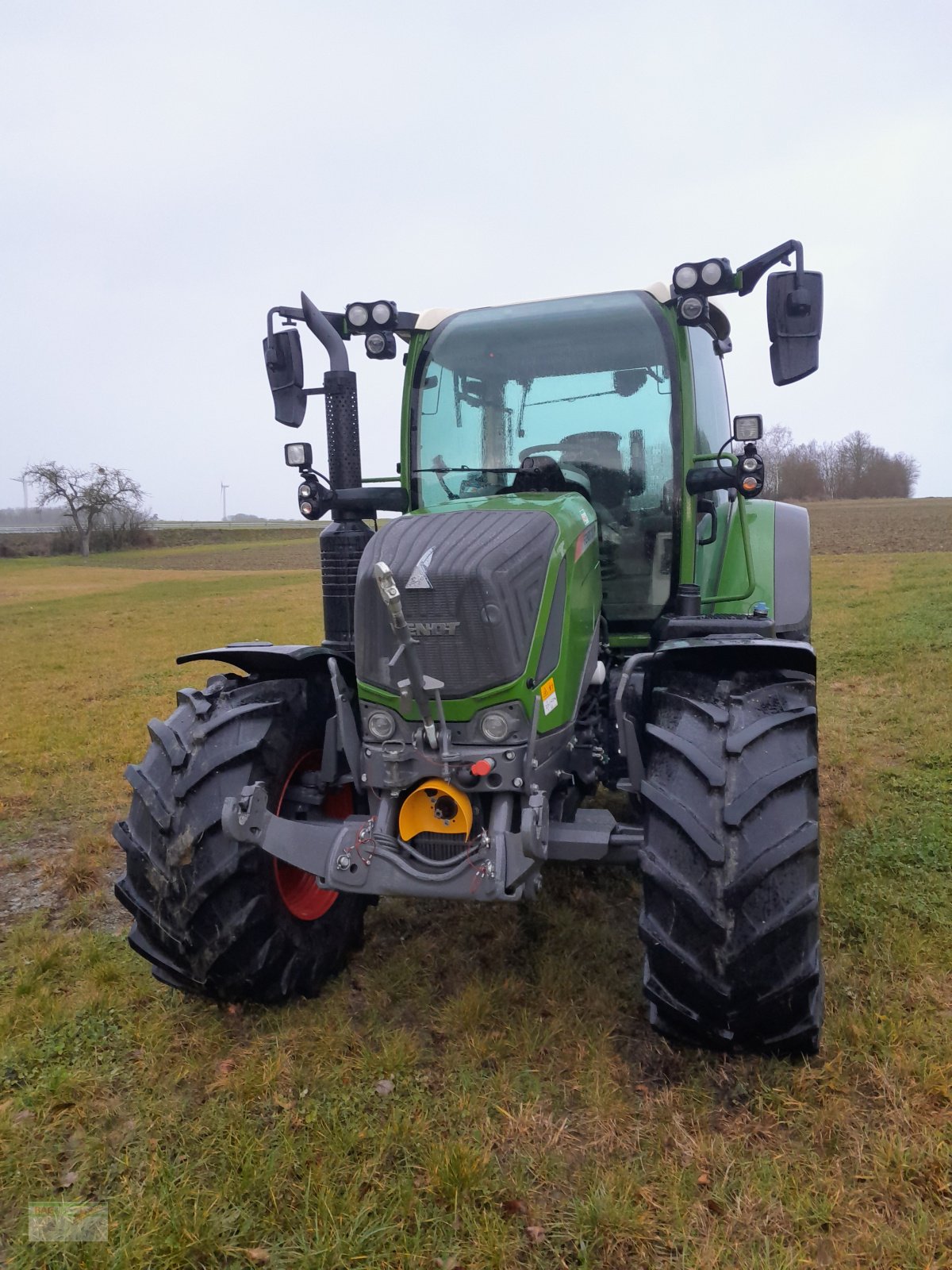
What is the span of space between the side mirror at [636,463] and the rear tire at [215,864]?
5.42ft

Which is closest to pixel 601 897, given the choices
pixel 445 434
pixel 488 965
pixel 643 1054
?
pixel 488 965

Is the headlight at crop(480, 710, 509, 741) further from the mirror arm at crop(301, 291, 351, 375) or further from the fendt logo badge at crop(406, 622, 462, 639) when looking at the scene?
the mirror arm at crop(301, 291, 351, 375)

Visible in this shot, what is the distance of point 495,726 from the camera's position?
2.71 m

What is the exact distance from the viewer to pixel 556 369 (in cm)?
377

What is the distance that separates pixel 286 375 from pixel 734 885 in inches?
110

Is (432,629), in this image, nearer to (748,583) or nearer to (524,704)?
(524,704)

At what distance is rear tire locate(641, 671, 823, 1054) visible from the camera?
2.41m

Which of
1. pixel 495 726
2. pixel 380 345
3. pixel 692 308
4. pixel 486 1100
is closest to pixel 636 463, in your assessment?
pixel 692 308

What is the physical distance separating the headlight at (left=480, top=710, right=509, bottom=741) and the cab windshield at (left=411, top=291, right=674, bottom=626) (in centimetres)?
122

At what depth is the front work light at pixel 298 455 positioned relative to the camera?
163 inches

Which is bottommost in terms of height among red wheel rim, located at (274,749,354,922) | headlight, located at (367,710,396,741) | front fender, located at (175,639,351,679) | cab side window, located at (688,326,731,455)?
red wheel rim, located at (274,749,354,922)

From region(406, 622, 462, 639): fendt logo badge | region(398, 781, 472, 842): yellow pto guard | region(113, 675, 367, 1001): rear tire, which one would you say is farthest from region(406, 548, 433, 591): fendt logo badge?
region(113, 675, 367, 1001): rear tire

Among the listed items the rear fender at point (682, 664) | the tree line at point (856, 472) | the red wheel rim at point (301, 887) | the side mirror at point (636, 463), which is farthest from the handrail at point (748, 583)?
the tree line at point (856, 472)

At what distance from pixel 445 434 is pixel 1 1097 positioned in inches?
114
